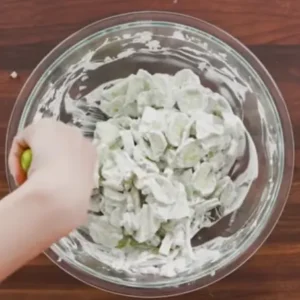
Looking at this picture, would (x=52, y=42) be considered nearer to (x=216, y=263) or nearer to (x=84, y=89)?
(x=84, y=89)

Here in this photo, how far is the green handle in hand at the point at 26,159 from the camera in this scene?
2.45ft

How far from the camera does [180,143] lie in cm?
88

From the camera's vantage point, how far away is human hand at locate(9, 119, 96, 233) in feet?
2.25

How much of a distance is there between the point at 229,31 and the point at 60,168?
14.2 inches

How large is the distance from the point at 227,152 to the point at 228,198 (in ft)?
0.22

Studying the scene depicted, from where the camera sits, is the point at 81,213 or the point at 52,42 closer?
the point at 81,213

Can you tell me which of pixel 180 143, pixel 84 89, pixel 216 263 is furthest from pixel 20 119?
pixel 216 263

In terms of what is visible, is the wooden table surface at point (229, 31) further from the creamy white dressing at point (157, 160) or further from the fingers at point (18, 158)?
the fingers at point (18, 158)

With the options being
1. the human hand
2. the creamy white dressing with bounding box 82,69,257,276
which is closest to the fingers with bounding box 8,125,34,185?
the human hand

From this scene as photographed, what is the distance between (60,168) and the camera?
27.5 inches

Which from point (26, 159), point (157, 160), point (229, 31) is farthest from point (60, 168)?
point (229, 31)

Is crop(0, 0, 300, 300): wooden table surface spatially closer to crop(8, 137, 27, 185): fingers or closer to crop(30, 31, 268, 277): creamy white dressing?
crop(30, 31, 268, 277): creamy white dressing

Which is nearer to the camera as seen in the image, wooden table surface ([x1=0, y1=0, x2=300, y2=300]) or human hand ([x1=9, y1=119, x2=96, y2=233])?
human hand ([x1=9, y1=119, x2=96, y2=233])

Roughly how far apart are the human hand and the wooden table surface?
21cm
